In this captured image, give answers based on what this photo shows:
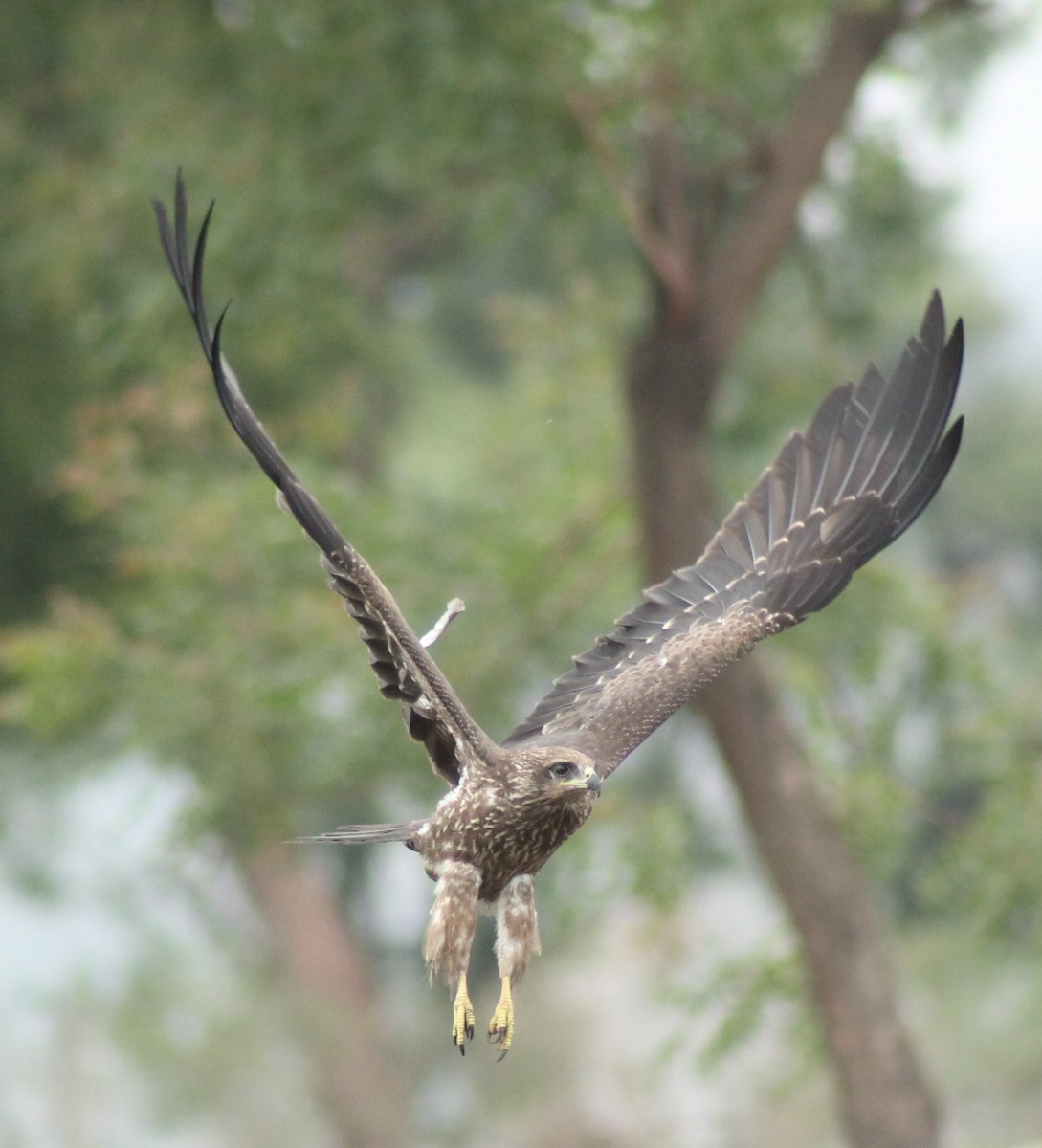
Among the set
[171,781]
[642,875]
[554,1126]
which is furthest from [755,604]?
[554,1126]

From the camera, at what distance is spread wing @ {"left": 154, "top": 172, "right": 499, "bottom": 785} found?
445 centimetres

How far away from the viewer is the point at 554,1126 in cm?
1917

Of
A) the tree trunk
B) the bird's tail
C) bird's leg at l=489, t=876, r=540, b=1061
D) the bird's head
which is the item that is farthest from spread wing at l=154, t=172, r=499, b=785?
the tree trunk

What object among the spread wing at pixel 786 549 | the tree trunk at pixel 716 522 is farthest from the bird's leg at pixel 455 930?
the tree trunk at pixel 716 522

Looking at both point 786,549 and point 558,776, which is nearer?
point 558,776

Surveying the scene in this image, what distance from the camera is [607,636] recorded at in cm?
634

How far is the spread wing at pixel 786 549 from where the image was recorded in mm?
5684

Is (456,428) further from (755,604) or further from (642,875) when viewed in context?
(755,604)

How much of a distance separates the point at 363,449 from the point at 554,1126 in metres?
6.58

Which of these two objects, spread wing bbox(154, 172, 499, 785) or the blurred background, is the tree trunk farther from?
spread wing bbox(154, 172, 499, 785)

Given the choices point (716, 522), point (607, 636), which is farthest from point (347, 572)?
point (716, 522)

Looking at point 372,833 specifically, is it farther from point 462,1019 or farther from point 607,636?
point 607,636

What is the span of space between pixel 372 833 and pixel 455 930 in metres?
0.31

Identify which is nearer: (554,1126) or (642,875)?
(642,875)
